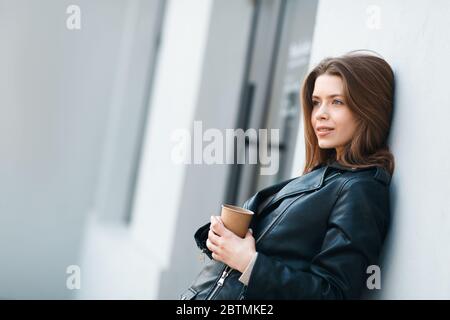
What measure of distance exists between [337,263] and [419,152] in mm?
381

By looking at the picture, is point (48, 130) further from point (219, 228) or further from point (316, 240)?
point (316, 240)

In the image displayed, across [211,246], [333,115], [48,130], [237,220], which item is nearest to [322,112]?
[333,115]

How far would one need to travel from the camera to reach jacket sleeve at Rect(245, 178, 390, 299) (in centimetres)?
134

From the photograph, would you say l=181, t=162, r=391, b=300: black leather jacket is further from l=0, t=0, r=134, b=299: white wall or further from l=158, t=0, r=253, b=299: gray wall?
l=0, t=0, r=134, b=299: white wall

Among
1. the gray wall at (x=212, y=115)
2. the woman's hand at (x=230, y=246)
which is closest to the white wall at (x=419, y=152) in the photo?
the woman's hand at (x=230, y=246)

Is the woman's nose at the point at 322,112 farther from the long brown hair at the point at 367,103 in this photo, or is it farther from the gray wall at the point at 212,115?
the gray wall at the point at 212,115

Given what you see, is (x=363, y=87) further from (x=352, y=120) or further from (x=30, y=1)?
(x=30, y=1)

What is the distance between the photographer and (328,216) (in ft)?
4.75

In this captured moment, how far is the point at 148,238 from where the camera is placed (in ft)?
13.4

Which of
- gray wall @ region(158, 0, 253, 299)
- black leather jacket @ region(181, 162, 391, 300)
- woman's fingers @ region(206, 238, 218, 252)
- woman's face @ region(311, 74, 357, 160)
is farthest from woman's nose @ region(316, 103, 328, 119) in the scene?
gray wall @ region(158, 0, 253, 299)

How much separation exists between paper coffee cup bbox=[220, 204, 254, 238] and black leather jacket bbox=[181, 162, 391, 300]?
0.19ft

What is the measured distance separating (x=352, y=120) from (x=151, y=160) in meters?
2.94

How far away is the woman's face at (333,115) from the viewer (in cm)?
158
